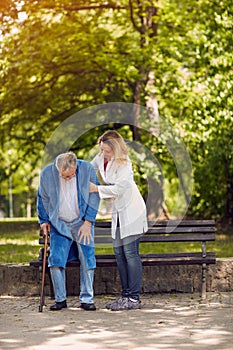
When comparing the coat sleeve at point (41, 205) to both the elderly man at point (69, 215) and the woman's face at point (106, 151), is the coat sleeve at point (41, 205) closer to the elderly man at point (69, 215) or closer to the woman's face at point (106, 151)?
the elderly man at point (69, 215)

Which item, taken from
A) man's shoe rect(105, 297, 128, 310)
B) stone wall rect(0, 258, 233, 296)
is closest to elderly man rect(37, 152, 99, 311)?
man's shoe rect(105, 297, 128, 310)

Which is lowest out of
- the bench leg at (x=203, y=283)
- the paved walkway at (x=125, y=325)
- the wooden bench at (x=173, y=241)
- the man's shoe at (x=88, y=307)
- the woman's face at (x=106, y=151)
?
the paved walkway at (x=125, y=325)

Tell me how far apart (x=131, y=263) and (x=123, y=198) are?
2.31 feet

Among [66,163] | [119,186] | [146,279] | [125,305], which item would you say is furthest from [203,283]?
[66,163]

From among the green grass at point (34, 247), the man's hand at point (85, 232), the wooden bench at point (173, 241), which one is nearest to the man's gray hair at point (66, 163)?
the man's hand at point (85, 232)

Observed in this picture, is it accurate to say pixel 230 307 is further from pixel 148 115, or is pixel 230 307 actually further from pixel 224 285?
→ pixel 148 115

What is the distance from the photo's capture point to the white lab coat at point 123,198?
9.22 metres

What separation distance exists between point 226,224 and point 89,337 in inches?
635

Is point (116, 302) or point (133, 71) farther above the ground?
point (133, 71)

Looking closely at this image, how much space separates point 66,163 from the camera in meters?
9.11

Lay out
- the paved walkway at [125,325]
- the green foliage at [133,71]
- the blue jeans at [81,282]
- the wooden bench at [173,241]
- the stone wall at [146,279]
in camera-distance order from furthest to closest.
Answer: the green foliage at [133,71] < the stone wall at [146,279] < the wooden bench at [173,241] < the blue jeans at [81,282] < the paved walkway at [125,325]

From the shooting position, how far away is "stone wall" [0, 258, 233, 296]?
33.0ft

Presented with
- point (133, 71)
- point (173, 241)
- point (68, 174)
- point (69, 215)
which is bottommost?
point (173, 241)

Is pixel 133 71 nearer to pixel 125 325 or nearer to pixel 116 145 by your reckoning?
pixel 116 145
